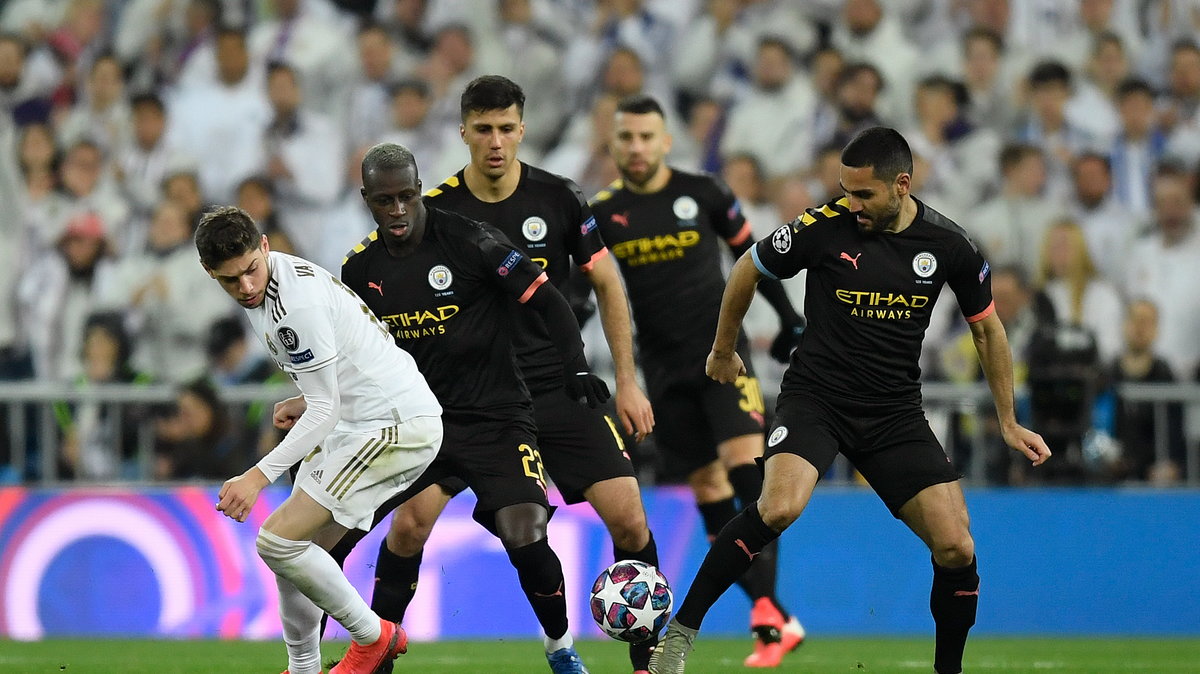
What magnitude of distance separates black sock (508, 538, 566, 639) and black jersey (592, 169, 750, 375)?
2385 millimetres

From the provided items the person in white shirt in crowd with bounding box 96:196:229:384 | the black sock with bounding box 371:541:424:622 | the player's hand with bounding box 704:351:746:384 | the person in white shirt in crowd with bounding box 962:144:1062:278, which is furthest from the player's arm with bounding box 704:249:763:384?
the person in white shirt in crowd with bounding box 96:196:229:384

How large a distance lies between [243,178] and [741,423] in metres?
6.54

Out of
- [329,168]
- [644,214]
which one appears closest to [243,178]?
[329,168]

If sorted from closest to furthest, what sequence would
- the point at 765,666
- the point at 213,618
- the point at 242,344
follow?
1. the point at 765,666
2. the point at 213,618
3. the point at 242,344

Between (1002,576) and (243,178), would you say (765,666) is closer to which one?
(1002,576)

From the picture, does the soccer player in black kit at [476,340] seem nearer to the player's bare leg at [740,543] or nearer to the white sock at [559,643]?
the white sock at [559,643]

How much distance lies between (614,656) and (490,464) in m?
2.64

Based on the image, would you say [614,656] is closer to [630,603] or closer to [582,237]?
[630,603]

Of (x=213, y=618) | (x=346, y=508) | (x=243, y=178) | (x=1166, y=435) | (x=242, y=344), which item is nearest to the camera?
(x=346, y=508)

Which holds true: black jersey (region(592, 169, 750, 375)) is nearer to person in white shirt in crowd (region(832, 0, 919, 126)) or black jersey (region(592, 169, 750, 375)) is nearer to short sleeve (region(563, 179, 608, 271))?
short sleeve (region(563, 179, 608, 271))

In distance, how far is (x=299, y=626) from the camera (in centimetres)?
675

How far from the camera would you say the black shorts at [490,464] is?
7031 mm

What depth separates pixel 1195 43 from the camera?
46.9ft

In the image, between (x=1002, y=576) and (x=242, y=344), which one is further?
(x=242, y=344)
